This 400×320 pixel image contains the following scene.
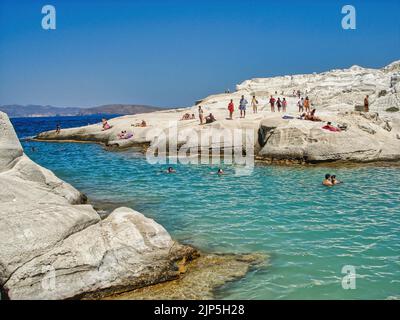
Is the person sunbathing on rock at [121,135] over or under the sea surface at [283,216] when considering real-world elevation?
over

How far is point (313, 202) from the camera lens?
1742cm

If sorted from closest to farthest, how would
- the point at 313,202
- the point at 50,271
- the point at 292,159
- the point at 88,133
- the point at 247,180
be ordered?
the point at 50,271, the point at 313,202, the point at 247,180, the point at 292,159, the point at 88,133

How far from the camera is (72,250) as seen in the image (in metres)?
9.57

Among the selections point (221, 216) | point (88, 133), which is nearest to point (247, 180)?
point (221, 216)

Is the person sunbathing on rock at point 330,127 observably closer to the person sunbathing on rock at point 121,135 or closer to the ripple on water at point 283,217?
the ripple on water at point 283,217

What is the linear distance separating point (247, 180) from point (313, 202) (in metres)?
5.71

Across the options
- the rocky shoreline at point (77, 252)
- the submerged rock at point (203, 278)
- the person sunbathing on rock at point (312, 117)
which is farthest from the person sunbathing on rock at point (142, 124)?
the submerged rock at point (203, 278)

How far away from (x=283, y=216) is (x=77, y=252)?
8386 millimetres

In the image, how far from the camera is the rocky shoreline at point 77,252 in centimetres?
887

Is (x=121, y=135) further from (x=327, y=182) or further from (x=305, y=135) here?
(x=327, y=182)

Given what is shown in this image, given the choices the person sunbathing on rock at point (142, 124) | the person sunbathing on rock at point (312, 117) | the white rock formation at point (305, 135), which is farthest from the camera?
the person sunbathing on rock at point (142, 124)

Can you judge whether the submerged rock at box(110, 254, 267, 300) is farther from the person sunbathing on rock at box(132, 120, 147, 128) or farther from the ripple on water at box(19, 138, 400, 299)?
the person sunbathing on rock at box(132, 120, 147, 128)

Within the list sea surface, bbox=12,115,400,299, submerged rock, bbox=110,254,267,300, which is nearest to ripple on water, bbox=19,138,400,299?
sea surface, bbox=12,115,400,299

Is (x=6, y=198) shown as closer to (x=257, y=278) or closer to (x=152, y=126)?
(x=257, y=278)
